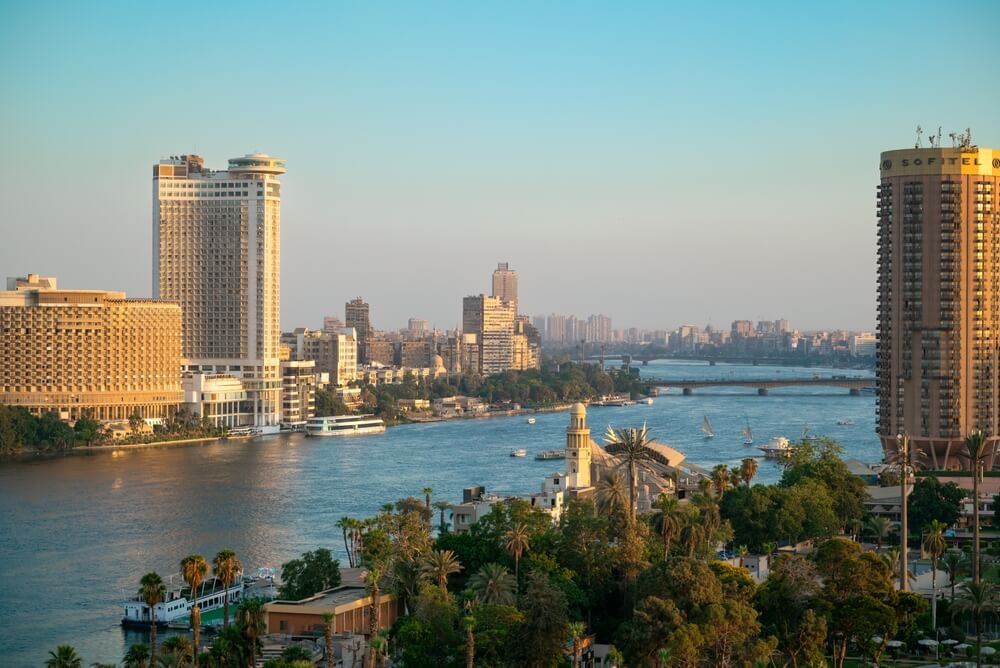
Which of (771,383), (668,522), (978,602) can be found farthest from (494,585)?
(771,383)

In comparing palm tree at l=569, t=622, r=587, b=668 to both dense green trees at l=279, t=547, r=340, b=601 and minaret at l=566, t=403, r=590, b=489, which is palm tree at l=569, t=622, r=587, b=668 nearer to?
dense green trees at l=279, t=547, r=340, b=601

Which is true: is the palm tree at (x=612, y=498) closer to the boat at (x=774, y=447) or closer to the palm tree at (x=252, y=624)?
the palm tree at (x=252, y=624)

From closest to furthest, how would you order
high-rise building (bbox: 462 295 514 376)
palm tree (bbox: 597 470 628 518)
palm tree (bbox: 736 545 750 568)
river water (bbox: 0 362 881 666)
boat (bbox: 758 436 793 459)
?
1. palm tree (bbox: 597 470 628 518)
2. palm tree (bbox: 736 545 750 568)
3. river water (bbox: 0 362 881 666)
4. boat (bbox: 758 436 793 459)
5. high-rise building (bbox: 462 295 514 376)

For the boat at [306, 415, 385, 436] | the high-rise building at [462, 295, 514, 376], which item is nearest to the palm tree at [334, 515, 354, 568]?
the boat at [306, 415, 385, 436]

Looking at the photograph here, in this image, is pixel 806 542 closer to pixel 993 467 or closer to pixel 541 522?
pixel 541 522

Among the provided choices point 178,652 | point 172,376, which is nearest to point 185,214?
→ point 172,376

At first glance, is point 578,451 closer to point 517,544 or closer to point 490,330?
point 517,544
